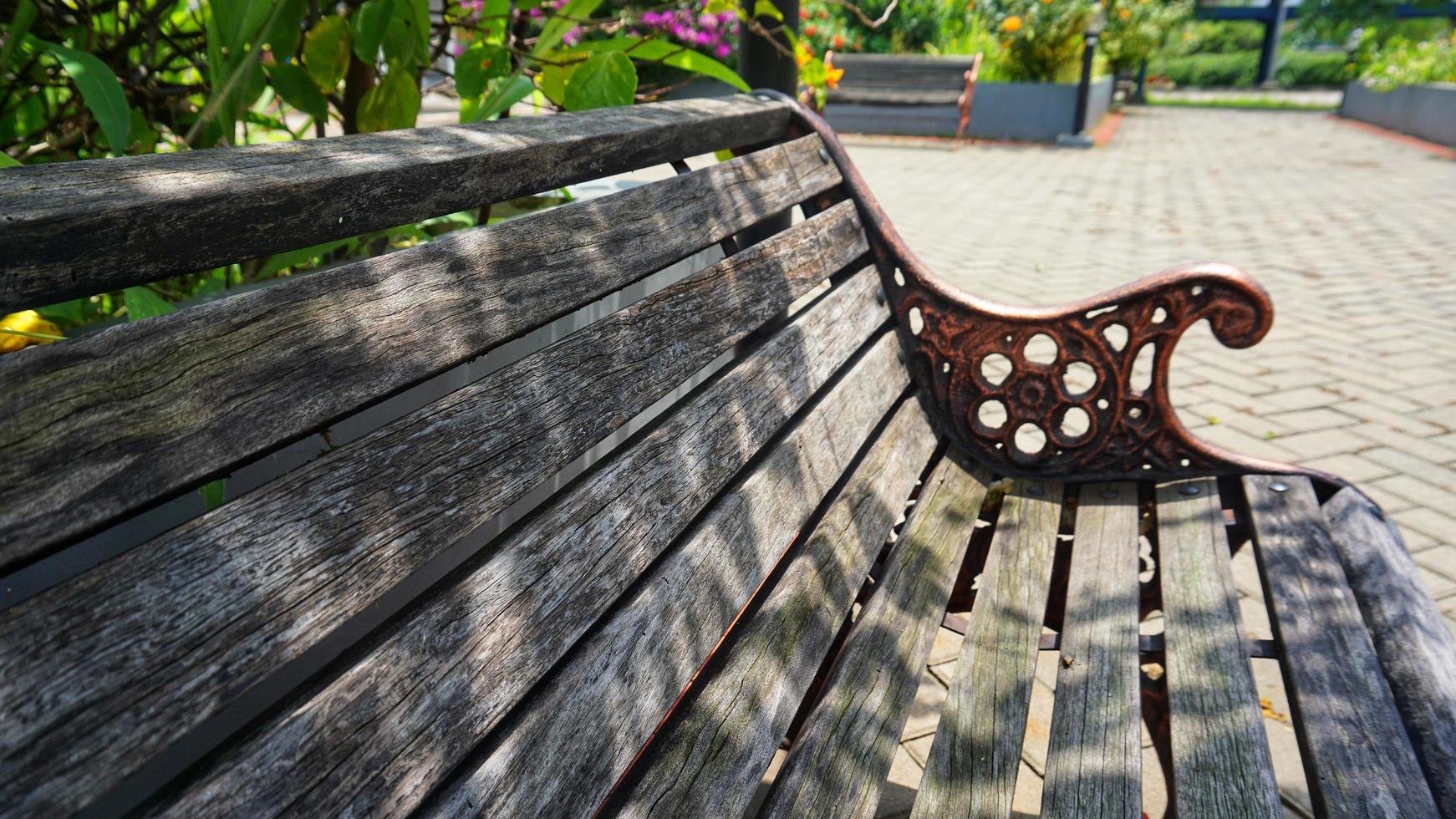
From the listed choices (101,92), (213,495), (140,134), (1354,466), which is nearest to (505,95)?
(140,134)

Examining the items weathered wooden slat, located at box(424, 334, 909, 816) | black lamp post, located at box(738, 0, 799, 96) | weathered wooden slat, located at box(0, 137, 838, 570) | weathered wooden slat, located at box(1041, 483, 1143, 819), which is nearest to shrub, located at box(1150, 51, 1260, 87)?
black lamp post, located at box(738, 0, 799, 96)

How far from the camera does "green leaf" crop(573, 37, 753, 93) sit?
2.26 m

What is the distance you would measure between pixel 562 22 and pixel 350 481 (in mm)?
1697

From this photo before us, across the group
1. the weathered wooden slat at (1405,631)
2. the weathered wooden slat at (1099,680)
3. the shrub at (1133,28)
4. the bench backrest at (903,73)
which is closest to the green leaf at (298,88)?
the weathered wooden slat at (1099,680)

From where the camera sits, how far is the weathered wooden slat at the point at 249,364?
2.07ft

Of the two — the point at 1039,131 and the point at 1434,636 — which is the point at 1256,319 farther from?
the point at 1039,131

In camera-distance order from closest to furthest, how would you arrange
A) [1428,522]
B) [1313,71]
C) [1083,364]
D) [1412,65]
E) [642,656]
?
1. [642,656]
2. [1083,364]
3. [1428,522]
4. [1412,65]
5. [1313,71]

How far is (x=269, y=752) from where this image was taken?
0.72 m

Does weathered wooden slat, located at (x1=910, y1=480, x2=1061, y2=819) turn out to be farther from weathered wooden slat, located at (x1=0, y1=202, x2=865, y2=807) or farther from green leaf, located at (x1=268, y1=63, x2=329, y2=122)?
green leaf, located at (x1=268, y1=63, x2=329, y2=122)

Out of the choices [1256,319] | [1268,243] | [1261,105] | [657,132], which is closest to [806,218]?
[657,132]

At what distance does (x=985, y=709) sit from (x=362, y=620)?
2.74 ft

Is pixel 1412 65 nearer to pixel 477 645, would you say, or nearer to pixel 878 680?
pixel 878 680

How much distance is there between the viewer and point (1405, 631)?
63.1 inches

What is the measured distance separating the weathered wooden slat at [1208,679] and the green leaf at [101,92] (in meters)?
1.66
